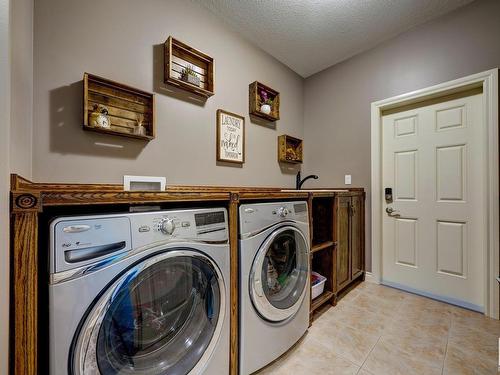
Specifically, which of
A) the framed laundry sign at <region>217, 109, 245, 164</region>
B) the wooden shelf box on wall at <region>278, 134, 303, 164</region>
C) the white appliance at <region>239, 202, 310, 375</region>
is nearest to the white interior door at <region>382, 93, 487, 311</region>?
the wooden shelf box on wall at <region>278, 134, 303, 164</region>

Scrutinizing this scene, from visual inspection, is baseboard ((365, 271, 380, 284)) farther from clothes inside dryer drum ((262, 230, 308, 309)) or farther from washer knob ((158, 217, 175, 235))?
washer knob ((158, 217, 175, 235))

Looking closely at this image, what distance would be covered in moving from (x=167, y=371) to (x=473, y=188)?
2534mm

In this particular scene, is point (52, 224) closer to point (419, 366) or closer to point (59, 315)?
point (59, 315)

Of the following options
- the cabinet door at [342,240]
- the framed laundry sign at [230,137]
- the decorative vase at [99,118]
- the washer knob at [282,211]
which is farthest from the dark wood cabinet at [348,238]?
the decorative vase at [99,118]

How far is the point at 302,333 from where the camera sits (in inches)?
56.1

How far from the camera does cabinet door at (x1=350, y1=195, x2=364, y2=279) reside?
220 centimetres

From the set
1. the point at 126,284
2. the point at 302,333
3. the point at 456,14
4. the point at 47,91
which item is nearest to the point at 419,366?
the point at 302,333

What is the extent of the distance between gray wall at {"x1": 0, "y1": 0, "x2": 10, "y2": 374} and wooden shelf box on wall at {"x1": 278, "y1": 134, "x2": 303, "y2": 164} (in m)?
2.26

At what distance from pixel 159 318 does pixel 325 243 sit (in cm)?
139

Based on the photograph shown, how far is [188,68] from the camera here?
1.74 meters

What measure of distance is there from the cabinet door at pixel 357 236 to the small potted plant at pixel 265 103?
4.08 feet

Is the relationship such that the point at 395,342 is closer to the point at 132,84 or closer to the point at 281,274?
the point at 281,274

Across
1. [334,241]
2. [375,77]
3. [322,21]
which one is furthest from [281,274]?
[375,77]

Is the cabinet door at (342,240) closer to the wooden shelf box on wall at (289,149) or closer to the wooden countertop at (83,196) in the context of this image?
the wooden shelf box on wall at (289,149)
